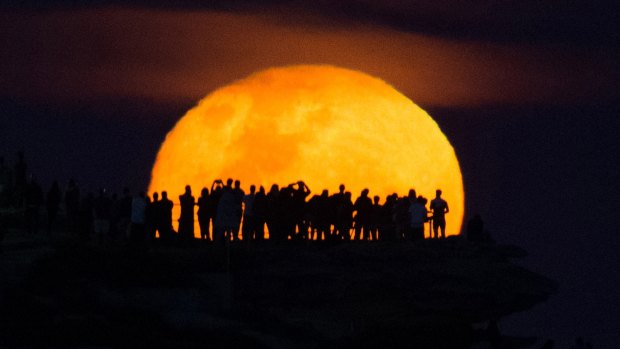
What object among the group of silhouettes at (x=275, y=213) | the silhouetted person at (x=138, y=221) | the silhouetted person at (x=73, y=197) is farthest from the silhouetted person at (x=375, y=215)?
the silhouetted person at (x=73, y=197)

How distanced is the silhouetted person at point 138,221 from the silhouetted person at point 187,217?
1.07 m

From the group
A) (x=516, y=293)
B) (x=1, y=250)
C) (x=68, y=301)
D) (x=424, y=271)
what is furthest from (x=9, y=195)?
(x=516, y=293)

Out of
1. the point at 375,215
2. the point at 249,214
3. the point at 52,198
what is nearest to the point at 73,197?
the point at 52,198

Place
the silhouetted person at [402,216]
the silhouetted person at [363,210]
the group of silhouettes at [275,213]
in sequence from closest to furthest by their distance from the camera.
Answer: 1. the group of silhouettes at [275,213]
2. the silhouetted person at [363,210]
3. the silhouetted person at [402,216]

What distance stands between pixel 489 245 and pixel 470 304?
361 cm

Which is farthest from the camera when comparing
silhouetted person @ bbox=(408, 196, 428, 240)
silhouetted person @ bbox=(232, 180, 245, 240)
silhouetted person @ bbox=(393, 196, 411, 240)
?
silhouetted person @ bbox=(393, 196, 411, 240)

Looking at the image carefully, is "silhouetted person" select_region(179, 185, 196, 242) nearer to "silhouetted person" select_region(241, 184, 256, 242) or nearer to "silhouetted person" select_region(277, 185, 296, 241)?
"silhouetted person" select_region(241, 184, 256, 242)

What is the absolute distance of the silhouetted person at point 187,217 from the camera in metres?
46.4

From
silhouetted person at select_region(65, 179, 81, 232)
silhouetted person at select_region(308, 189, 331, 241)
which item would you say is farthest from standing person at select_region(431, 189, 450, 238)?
silhouetted person at select_region(65, 179, 81, 232)

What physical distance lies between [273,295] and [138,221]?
441 cm

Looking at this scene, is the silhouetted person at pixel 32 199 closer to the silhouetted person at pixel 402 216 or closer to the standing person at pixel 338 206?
the standing person at pixel 338 206

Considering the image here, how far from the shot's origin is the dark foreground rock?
38.9 m

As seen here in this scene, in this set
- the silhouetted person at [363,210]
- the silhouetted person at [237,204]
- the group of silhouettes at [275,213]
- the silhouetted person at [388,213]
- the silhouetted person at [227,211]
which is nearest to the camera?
the silhouetted person at [227,211]

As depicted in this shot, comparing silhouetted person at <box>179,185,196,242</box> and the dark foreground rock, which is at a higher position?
silhouetted person at <box>179,185,196,242</box>
